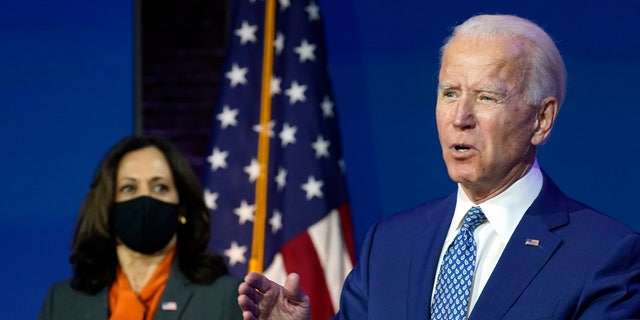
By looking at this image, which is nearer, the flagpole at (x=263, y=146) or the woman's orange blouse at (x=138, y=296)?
the woman's orange blouse at (x=138, y=296)

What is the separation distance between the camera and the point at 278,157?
4.25m

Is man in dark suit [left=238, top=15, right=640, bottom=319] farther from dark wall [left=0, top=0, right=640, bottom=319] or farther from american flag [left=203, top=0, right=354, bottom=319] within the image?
dark wall [left=0, top=0, right=640, bottom=319]

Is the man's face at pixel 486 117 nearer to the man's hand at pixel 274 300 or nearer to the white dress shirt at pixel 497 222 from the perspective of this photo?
the white dress shirt at pixel 497 222

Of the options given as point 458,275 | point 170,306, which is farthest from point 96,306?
point 458,275

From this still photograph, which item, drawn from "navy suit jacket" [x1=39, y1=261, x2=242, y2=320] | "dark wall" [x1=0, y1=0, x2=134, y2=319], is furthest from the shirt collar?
"dark wall" [x1=0, y1=0, x2=134, y2=319]

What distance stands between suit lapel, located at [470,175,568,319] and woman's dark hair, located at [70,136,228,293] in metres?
1.53

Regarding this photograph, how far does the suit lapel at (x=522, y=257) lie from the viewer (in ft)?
6.89

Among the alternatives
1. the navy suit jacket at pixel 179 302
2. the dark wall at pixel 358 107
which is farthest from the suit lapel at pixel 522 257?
the dark wall at pixel 358 107

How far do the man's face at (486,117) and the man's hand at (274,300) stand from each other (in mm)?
404

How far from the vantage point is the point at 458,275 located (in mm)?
2186

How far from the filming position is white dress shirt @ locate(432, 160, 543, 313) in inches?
86.7

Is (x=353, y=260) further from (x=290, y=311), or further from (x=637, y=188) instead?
(x=290, y=311)

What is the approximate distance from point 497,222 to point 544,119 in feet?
0.80

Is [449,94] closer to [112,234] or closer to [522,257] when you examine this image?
[522,257]
